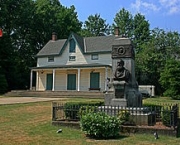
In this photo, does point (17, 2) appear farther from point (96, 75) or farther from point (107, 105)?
point (107, 105)

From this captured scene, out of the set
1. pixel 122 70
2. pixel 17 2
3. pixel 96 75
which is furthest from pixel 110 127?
pixel 17 2

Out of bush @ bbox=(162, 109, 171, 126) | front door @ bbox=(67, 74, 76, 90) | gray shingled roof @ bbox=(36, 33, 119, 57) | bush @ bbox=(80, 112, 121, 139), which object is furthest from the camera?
front door @ bbox=(67, 74, 76, 90)

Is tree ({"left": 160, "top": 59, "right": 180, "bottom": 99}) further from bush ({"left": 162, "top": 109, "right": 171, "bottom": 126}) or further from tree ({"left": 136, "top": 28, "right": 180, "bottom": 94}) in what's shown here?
bush ({"left": 162, "top": 109, "right": 171, "bottom": 126})

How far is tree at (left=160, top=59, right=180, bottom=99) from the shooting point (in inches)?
1102

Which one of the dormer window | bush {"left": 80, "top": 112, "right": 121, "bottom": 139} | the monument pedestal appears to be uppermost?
the dormer window

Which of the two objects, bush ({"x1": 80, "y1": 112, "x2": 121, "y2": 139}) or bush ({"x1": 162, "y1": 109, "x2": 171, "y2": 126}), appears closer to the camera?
bush ({"x1": 80, "y1": 112, "x2": 121, "y2": 139})

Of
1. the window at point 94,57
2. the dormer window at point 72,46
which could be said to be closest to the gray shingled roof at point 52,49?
the dormer window at point 72,46

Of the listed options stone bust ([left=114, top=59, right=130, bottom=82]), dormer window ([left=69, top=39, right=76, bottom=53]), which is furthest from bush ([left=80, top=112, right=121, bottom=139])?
dormer window ([left=69, top=39, right=76, bottom=53])

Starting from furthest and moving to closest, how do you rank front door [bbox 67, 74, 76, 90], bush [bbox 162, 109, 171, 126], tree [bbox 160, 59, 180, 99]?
front door [bbox 67, 74, 76, 90] → tree [bbox 160, 59, 180, 99] → bush [bbox 162, 109, 171, 126]

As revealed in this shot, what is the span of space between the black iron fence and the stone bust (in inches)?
48.2

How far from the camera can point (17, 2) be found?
46.8 meters

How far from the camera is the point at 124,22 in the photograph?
2361 inches

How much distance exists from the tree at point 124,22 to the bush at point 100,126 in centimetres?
4885

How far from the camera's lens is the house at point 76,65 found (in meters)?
33.6
